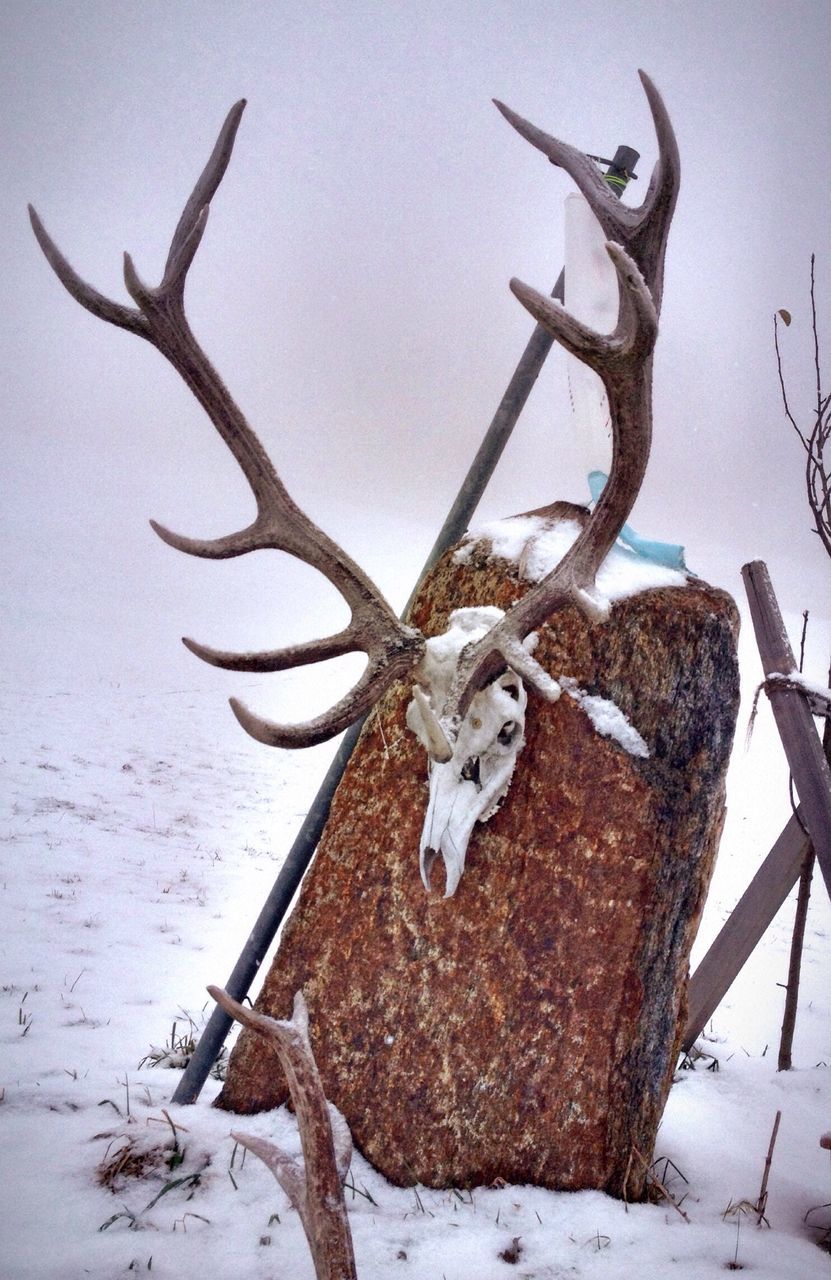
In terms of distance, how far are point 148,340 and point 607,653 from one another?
1.49 meters

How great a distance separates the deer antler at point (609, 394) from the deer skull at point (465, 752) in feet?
0.26

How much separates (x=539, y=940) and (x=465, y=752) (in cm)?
53

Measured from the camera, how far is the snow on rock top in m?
2.18

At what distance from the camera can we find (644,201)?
6.16 ft

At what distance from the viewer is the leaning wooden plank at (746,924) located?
2652mm

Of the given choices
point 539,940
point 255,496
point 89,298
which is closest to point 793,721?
point 539,940

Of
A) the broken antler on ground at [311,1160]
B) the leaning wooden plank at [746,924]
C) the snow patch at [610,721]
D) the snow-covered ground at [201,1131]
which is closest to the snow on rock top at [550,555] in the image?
the snow patch at [610,721]

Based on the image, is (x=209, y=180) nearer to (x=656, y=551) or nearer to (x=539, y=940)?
(x=656, y=551)

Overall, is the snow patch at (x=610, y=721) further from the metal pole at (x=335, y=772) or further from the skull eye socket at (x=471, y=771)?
the metal pole at (x=335, y=772)

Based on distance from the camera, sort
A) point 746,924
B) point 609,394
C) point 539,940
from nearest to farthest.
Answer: point 609,394
point 539,940
point 746,924

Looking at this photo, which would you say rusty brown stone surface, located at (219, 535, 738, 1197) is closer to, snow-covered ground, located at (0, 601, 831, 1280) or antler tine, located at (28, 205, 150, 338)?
snow-covered ground, located at (0, 601, 831, 1280)

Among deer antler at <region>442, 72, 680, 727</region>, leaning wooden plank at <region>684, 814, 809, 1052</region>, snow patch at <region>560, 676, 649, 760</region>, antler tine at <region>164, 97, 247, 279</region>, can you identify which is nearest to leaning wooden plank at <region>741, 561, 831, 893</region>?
leaning wooden plank at <region>684, 814, 809, 1052</region>

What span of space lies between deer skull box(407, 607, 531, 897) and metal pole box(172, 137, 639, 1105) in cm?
48

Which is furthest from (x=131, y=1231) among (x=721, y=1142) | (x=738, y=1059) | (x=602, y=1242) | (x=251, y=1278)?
(x=738, y=1059)
